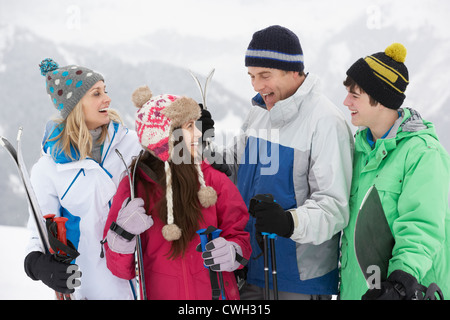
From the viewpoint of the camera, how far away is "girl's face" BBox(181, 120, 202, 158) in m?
1.54

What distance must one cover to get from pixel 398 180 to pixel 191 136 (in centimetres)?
64

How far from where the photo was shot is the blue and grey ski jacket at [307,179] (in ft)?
5.04

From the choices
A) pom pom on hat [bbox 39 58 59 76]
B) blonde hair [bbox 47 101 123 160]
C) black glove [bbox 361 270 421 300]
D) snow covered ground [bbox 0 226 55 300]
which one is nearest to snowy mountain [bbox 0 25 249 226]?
snow covered ground [bbox 0 226 55 300]

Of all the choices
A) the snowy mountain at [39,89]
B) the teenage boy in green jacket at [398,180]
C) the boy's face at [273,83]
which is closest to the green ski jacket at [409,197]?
the teenage boy in green jacket at [398,180]

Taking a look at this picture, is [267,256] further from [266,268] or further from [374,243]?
[374,243]

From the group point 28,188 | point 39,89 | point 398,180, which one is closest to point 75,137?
point 28,188

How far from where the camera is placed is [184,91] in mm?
8312

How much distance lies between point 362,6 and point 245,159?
825 centimetres

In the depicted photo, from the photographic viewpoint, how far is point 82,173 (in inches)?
69.0

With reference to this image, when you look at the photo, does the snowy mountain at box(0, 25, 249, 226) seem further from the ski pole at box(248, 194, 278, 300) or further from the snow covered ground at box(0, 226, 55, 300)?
the ski pole at box(248, 194, 278, 300)

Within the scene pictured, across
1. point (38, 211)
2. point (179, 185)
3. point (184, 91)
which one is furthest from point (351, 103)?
point (184, 91)

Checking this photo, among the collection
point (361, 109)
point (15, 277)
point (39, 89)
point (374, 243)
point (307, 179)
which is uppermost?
point (361, 109)
